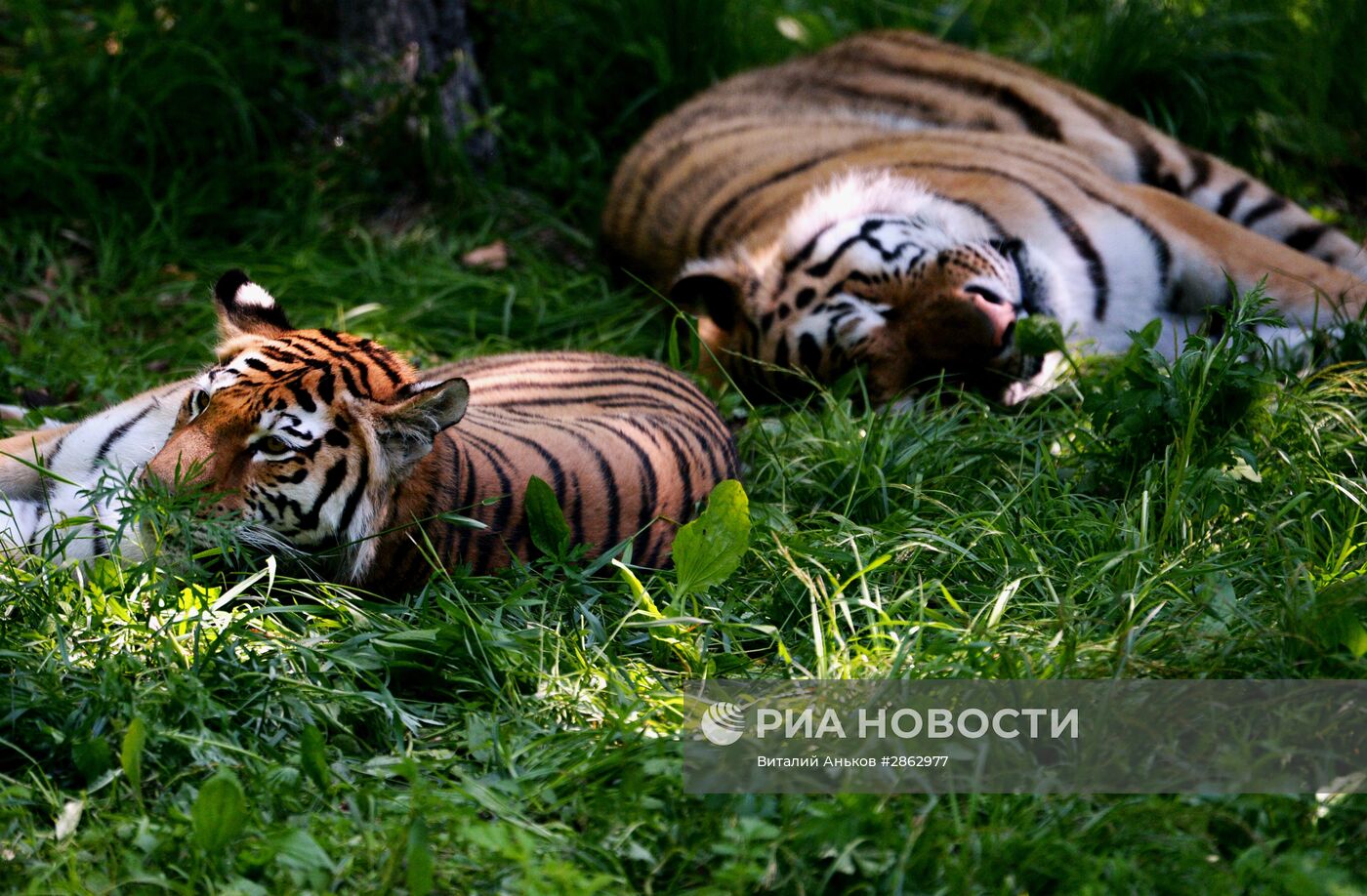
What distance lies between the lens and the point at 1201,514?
3.03 meters

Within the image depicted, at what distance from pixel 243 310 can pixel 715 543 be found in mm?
1216

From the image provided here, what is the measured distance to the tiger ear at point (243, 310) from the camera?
9.93 ft

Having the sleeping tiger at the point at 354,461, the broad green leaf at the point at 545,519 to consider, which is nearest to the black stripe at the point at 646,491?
the sleeping tiger at the point at 354,461

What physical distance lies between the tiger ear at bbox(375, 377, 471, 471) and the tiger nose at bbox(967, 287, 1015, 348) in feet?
6.05

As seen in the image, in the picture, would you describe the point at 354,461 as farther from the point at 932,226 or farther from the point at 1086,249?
the point at 1086,249

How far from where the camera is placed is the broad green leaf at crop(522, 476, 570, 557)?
2861 millimetres

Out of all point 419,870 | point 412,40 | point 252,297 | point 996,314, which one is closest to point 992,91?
point 996,314

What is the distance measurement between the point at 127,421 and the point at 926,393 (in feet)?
7.24

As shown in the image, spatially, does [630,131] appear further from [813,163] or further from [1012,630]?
[1012,630]

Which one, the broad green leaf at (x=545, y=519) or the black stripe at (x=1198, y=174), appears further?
the black stripe at (x=1198, y=174)

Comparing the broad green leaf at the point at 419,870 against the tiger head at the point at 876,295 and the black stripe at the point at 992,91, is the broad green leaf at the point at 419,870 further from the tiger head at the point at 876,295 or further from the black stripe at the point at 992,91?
the black stripe at the point at 992,91

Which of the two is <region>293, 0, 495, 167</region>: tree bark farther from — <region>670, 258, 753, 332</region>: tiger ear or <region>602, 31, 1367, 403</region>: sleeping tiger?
<region>670, 258, 753, 332</region>: tiger ear

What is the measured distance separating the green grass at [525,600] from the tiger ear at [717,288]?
0.32 meters

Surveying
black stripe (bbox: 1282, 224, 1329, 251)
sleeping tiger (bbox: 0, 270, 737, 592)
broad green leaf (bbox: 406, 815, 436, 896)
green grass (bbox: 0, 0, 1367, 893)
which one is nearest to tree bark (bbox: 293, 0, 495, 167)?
green grass (bbox: 0, 0, 1367, 893)
